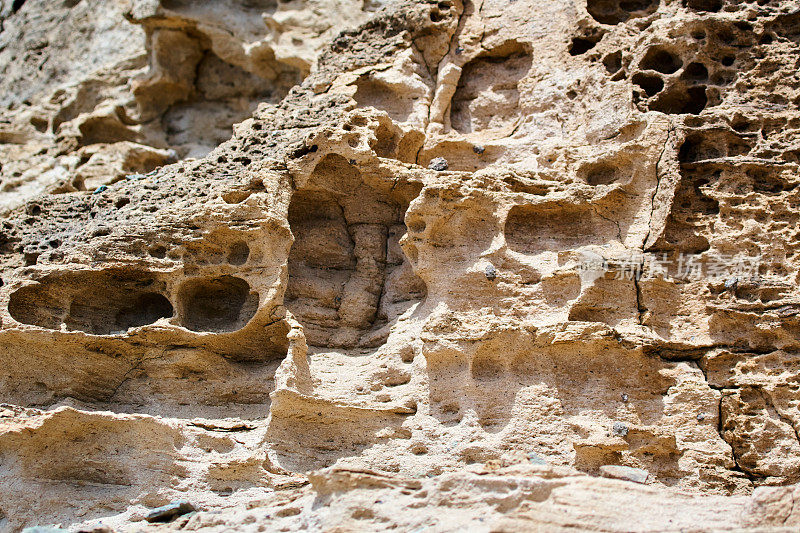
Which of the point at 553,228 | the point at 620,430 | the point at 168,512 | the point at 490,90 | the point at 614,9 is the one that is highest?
the point at 614,9

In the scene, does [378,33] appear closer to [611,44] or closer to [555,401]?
[611,44]

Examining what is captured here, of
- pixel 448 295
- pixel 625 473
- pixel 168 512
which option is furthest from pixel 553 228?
pixel 168 512

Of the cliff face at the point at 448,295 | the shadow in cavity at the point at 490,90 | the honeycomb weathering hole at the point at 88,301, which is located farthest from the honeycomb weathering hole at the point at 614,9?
the honeycomb weathering hole at the point at 88,301

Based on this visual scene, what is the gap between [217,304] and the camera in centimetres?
779

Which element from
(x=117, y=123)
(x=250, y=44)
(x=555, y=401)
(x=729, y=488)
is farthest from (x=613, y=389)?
(x=117, y=123)

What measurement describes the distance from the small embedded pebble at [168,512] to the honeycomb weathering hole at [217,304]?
1.57 meters

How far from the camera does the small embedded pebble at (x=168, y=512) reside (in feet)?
21.0

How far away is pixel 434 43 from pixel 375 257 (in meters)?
2.29

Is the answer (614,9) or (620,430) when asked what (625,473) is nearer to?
(620,430)

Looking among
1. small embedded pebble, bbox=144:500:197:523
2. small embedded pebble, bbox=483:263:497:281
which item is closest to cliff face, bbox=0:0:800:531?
small embedded pebble, bbox=483:263:497:281

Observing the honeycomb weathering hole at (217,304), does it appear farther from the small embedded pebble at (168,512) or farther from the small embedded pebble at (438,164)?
the small embedded pebble at (438,164)

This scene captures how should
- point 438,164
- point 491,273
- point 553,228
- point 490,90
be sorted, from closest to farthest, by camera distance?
point 491,273, point 553,228, point 438,164, point 490,90

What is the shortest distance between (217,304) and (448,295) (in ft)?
6.41

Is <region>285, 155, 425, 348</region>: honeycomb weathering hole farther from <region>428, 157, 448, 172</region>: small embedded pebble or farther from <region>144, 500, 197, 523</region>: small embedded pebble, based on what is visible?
<region>144, 500, 197, 523</region>: small embedded pebble
